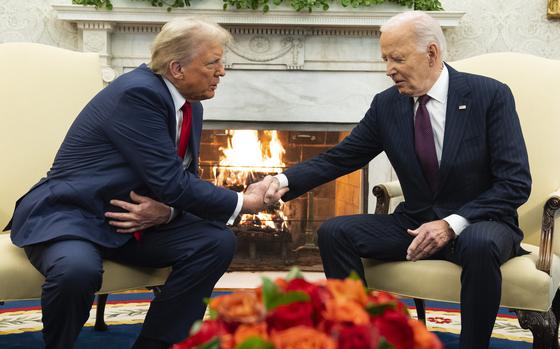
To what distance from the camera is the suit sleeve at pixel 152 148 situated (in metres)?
2.43

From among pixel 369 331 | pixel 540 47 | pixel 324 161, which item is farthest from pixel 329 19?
pixel 369 331

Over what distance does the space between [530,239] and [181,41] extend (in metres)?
1.38

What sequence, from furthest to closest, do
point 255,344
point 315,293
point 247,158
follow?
point 247,158, point 315,293, point 255,344

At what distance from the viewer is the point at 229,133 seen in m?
4.81

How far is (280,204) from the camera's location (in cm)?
495

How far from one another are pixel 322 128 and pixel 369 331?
353cm

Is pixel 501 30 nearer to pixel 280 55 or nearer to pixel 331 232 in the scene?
pixel 280 55

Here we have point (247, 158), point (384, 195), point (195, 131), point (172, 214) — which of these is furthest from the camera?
point (247, 158)

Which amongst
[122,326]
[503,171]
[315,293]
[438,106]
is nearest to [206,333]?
[315,293]

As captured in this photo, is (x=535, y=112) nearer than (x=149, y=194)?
No

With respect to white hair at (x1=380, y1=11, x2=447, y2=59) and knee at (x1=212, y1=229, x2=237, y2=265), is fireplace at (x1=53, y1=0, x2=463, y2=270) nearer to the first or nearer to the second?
white hair at (x1=380, y1=11, x2=447, y2=59)

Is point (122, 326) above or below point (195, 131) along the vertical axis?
below

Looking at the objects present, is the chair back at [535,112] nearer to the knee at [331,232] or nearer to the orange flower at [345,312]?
the knee at [331,232]

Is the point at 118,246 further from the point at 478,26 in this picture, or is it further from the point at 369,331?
the point at 478,26
